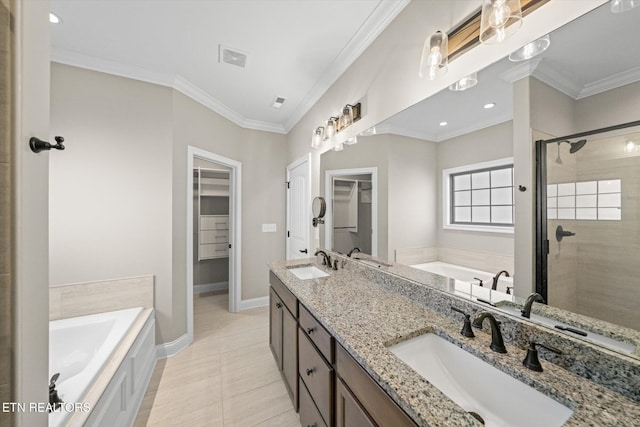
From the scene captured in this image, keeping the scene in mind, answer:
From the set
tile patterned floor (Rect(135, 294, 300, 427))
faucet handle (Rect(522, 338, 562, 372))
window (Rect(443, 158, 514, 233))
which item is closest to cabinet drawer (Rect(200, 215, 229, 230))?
tile patterned floor (Rect(135, 294, 300, 427))

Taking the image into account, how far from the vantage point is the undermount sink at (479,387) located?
65 centimetres

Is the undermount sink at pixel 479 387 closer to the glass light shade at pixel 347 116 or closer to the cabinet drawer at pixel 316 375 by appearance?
the cabinet drawer at pixel 316 375

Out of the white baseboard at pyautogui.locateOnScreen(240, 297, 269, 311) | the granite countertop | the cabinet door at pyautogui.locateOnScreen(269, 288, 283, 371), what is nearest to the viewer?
the granite countertop

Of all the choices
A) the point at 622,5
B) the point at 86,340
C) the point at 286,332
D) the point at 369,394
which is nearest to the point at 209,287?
the point at 86,340

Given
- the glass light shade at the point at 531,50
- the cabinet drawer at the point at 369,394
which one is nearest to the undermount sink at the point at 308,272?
the cabinet drawer at the point at 369,394

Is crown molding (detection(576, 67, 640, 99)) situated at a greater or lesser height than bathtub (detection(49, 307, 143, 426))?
greater

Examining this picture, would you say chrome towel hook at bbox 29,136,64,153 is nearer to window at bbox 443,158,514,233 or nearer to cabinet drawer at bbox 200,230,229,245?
window at bbox 443,158,514,233

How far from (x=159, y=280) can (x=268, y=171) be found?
1.99 m

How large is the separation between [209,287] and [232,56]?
12.0 ft

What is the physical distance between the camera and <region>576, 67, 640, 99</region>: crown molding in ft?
2.11

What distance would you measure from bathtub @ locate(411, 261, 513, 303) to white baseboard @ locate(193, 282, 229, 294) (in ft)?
13.2

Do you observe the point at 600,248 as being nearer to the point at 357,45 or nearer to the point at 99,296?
the point at 357,45

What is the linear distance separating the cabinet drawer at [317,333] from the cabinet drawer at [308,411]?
1.09 feet

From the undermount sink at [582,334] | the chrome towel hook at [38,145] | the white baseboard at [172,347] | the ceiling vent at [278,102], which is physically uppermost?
the ceiling vent at [278,102]
